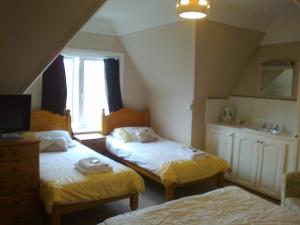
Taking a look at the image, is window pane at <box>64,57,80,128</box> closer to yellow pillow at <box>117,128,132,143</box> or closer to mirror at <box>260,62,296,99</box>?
yellow pillow at <box>117,128,132,143</box>

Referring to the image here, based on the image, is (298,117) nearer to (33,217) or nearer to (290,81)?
(290,81)

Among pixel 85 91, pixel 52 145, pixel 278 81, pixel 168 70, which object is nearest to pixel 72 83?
pixel 85 91

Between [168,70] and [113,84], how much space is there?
3.33 feet

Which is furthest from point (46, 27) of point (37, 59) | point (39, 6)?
point (37, 59)

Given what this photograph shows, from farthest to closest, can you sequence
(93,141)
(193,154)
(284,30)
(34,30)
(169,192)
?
1. (93,141)
2. (284,30)
3. (193,154)
4. (169,192)
5. (34,30)

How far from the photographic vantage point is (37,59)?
286 cm

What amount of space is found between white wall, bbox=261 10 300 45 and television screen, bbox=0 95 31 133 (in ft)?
10.8

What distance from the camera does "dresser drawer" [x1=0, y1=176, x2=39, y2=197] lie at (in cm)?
277

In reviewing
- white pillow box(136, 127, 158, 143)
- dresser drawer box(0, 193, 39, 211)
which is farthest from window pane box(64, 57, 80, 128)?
dresser drawer box(0, 193, 39, 211)

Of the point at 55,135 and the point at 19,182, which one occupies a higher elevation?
the point at 55,135

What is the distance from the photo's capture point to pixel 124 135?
15.3 feet

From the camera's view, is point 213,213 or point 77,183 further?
point 77,183

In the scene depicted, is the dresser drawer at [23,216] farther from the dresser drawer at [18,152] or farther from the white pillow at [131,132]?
the white pillow at [131,132]

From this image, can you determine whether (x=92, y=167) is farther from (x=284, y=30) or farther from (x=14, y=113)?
(x=284, y=30)
